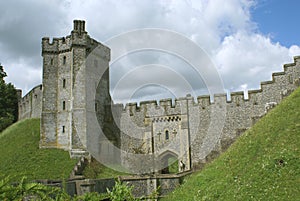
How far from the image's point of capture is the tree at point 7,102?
37.8m

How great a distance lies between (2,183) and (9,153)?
83.9ft

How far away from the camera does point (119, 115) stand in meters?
28.5

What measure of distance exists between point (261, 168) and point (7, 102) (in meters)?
36.4

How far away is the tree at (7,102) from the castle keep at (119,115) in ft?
45.1

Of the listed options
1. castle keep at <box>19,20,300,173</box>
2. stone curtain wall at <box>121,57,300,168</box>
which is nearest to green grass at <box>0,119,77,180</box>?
castle keep at <box>19,20,300,173</box>

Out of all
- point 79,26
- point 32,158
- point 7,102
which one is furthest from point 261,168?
point 7,102

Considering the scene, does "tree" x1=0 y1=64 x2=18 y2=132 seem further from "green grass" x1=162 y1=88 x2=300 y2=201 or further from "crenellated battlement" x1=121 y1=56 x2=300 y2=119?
"green grass" x1=162 y1=88 x2=300 y2=201

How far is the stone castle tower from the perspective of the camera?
1006 inches

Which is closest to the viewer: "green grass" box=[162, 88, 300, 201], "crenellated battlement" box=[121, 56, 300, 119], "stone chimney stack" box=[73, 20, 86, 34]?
"green grass" box=[162, 88, 300, 201]

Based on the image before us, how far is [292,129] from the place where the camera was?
1341 cm

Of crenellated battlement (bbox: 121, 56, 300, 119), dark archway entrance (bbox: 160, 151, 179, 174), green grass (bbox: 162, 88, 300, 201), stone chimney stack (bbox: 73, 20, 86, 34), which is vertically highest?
stone chimney stack (bbox: 73, 20, 86, 34)

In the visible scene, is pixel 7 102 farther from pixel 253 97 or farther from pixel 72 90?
pixel 253 97

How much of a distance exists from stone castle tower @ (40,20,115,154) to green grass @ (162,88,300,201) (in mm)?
12677

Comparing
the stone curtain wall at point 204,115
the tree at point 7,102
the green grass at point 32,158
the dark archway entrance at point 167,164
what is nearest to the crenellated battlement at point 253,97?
the stone curtain wall at point 204,115
